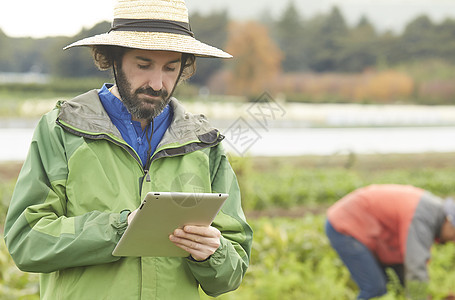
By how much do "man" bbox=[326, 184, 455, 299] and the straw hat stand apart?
2661mm

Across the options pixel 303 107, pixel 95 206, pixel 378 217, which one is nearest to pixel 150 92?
pixel 95 206

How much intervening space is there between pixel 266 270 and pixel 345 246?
0.85 meters

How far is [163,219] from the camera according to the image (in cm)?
149

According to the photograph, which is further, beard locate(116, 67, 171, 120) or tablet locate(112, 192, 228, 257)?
beard locate(116, 67, 171, 120)

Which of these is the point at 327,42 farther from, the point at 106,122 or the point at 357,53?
the point at 106,122

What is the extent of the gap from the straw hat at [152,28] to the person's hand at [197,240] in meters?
0.51

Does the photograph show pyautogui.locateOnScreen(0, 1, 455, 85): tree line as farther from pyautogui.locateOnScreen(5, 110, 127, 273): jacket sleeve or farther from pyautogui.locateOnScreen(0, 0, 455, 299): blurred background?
pyautogui.locateOnScreen(5, 110, 127, 273): jacket sleeve

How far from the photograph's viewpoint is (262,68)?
82.0 ft

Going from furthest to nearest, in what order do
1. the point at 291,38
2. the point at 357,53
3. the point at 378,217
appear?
the point at 291,38, the point at 357,53, the point at 378,217

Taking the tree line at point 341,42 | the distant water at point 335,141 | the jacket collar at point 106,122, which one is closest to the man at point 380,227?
the jacket collar at point 106,122

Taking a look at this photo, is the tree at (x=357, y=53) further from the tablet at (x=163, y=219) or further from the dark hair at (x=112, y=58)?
the tablet at (x=163, y=219)

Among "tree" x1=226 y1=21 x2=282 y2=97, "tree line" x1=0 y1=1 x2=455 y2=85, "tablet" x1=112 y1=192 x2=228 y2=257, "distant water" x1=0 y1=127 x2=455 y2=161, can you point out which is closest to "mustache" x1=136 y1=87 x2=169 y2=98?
"tablet" x1=112 y1=192 x2=228 y2=257

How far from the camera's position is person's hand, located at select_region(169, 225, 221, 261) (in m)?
1.54

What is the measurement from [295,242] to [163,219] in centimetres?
413
